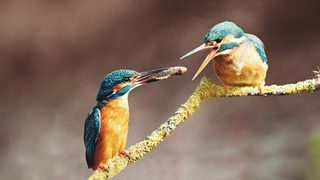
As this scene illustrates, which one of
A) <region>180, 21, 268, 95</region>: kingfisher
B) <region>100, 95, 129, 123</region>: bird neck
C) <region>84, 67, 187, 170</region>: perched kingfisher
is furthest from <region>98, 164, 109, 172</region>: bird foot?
<region>180, 21, 268, 95</region>: kingfisher

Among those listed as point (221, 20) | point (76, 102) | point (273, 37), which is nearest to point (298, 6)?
point (273, 37)

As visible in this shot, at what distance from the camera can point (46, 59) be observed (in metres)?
1.97

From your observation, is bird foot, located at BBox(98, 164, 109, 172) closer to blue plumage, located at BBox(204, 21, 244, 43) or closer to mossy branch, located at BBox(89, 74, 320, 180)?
mossy branch, located at BBox(89, 74, 320, 180)

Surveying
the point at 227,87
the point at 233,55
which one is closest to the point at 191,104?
the point at 227,87

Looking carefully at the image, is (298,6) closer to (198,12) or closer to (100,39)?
(198,12)

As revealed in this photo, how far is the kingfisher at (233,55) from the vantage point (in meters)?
1.66

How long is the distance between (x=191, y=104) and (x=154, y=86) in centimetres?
20

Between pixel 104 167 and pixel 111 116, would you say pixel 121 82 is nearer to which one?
pixel 111 116

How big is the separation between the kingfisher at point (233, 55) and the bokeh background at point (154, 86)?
0.19 m

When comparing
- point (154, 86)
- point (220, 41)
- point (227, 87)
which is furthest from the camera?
point (154, 86)

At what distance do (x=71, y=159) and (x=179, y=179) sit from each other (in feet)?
1.06

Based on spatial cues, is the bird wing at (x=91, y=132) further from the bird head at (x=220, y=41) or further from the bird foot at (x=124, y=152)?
the bird head at (x=220, y=41)

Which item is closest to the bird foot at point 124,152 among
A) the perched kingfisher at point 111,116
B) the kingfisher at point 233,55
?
the perched kingfisher at point 111,116

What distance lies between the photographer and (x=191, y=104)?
5.95 ft
